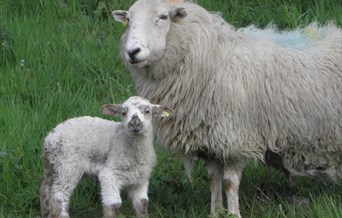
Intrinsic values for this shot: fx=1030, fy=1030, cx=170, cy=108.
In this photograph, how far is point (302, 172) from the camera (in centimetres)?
802

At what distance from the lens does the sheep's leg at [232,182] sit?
7.66 metres

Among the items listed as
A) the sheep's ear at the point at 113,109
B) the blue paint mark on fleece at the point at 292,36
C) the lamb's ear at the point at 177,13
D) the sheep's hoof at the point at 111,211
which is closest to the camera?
the sheep's hoof at the point at 111,211

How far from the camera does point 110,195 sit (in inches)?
272

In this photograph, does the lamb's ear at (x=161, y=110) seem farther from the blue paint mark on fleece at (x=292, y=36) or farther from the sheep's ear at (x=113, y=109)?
the blue paint mark on fleece at (x=292, y=36)

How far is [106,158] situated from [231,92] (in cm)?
113

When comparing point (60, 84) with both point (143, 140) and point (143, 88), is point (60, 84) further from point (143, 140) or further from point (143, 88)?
point (143, 140)

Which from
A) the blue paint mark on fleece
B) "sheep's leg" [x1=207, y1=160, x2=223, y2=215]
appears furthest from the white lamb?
the blue paint mark on fleece

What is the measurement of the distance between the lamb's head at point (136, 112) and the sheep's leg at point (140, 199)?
16.4 inches

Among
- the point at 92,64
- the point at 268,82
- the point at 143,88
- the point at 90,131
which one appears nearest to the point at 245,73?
the point at 268,82

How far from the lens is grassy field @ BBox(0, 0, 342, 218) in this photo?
7995 mm

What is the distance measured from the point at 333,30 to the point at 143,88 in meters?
1.69

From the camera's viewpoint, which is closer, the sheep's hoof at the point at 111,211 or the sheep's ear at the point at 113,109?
the sheep's hoof at the point at 111,211

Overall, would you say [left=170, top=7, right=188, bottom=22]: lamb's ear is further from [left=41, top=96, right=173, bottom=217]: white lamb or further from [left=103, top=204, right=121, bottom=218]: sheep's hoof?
[left=103, top=204, right=121, bottom=218]: sheep's hoof

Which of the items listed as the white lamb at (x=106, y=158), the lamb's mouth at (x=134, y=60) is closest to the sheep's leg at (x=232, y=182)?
the white lamb at (x=106, y=158)
